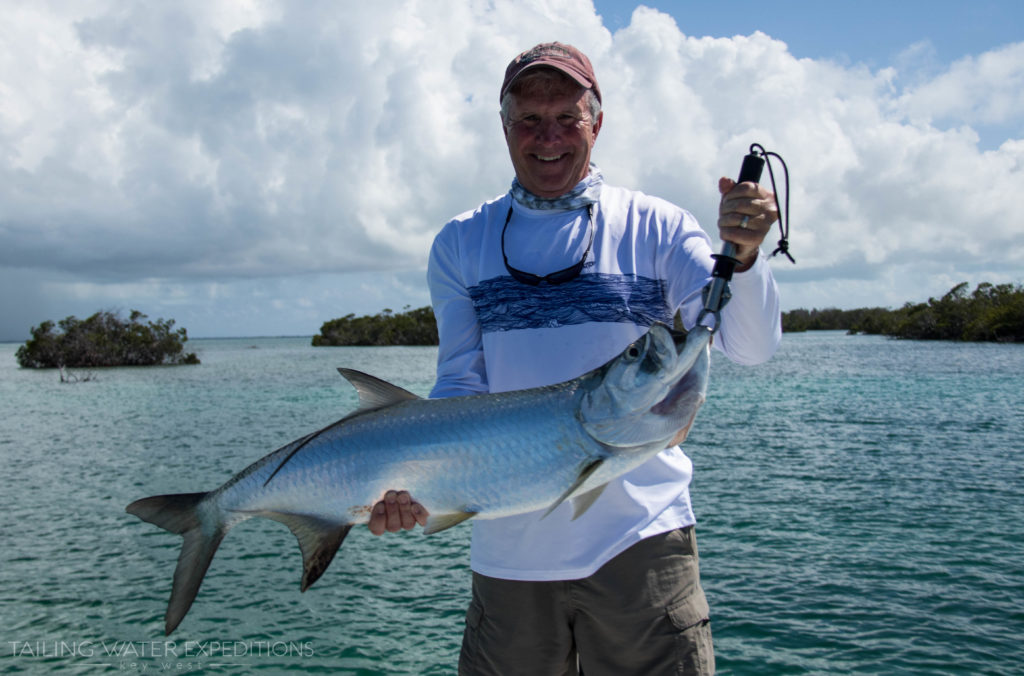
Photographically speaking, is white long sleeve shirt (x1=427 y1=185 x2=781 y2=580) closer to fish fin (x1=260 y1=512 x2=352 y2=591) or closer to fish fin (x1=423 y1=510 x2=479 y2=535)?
fish fin (x1=423 y1=510 x2=479 y2=535)

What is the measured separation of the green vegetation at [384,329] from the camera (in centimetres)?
11911

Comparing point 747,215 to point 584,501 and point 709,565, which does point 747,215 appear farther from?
point 709,565

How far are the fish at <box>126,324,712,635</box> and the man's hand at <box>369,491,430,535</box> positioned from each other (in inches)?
1.2

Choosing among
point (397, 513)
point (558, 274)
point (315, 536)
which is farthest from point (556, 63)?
point (315, 536)

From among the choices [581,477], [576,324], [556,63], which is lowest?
[581,477]

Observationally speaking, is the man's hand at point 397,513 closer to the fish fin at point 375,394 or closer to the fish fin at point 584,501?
the fish fin at point 375,394

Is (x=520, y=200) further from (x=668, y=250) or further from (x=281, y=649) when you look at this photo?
(x=281, y=649)

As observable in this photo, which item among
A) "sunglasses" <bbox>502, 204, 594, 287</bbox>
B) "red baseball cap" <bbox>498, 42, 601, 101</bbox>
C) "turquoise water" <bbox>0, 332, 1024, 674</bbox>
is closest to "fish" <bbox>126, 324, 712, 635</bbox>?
"sunglasses" <bbox>502, 204, 594, 287</bbox>

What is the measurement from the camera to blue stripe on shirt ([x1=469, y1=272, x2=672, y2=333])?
10.1 ft

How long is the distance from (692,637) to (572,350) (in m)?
1.27

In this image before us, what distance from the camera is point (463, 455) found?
110 inches

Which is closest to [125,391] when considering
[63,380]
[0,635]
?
[63,380]

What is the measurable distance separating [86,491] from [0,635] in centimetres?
887

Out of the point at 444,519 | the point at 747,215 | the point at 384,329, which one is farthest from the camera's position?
the point at 384,329
